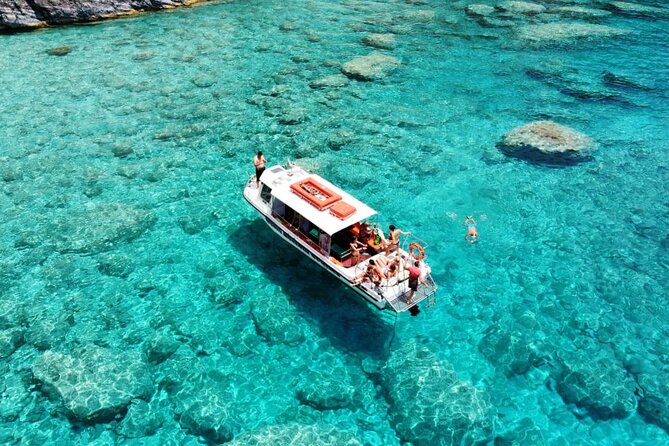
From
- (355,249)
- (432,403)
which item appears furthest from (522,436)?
(355,249)

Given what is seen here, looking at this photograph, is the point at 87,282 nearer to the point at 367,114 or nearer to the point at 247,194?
the point at 247,194

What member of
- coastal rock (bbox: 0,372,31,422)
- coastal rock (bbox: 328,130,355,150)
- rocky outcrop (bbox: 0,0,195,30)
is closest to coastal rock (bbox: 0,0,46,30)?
rocky outcrop (bbox: 0,0,195,30)

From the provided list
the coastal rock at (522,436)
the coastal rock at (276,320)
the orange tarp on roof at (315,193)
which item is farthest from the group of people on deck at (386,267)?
the coastal rock at (522,436)

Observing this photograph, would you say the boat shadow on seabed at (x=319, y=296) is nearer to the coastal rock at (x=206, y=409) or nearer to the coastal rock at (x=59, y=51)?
the coastal rock at (x=206, y=409)

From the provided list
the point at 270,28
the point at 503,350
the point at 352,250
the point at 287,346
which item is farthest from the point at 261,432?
the point at 270,28

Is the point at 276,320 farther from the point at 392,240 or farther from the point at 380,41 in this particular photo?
the point at 380,41

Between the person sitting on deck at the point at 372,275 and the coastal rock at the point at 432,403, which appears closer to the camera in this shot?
the coastal rock at the point at 432,403

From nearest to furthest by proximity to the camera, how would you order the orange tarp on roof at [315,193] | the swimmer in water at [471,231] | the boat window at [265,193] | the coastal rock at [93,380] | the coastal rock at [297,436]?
1. the coastal rock at [297,436]
2. the coastal rock at [93,380]
3. the orange tarp on roof at [315,193]
4. the boat window at [265,193]
5. the swimmer in water at [471,231]

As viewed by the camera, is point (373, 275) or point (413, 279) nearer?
point (413, 279)

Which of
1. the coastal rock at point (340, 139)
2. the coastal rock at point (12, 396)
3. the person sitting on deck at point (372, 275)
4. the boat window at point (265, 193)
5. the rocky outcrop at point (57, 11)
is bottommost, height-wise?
the coastal rock at point (12, 396)
